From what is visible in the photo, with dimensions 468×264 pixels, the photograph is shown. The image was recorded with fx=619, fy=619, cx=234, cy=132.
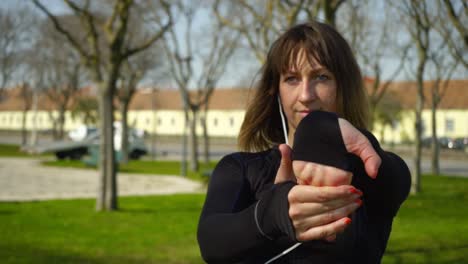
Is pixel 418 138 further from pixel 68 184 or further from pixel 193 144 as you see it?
pixel 193 144

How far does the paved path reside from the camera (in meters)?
17.8

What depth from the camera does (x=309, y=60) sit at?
1.71 metres

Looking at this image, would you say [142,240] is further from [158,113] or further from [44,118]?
[44,118]

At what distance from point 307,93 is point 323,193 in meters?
0.51

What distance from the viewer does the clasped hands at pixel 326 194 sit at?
1.20m

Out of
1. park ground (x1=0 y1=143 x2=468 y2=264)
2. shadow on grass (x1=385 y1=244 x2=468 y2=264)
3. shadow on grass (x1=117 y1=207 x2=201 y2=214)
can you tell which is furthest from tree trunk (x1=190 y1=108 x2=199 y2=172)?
shadow on grass (x1=385 y1=244 x2=468 y2=264)

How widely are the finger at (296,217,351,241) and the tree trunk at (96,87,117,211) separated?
1212 centimetres

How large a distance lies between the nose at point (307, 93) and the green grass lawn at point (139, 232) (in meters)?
6.59

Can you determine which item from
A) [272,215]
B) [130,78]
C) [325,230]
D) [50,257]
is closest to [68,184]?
[50,257]

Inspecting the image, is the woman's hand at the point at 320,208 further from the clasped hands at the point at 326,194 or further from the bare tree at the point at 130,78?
the bare tree at the point at 130,78

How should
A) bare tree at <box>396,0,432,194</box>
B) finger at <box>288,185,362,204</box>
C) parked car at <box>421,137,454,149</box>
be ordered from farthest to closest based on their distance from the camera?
1. parked car at <box>421,137,454,149</box>
2. bare tree at <box>396,0,432,194</box>
3. finger at <box>288,185,362,204</box>

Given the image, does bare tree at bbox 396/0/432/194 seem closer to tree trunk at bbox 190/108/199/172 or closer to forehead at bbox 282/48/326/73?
tree trunk at bbox 190/108/199/172

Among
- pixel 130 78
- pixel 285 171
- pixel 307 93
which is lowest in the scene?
pixel 285 171

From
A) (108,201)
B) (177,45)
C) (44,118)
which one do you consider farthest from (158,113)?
(108,201)
